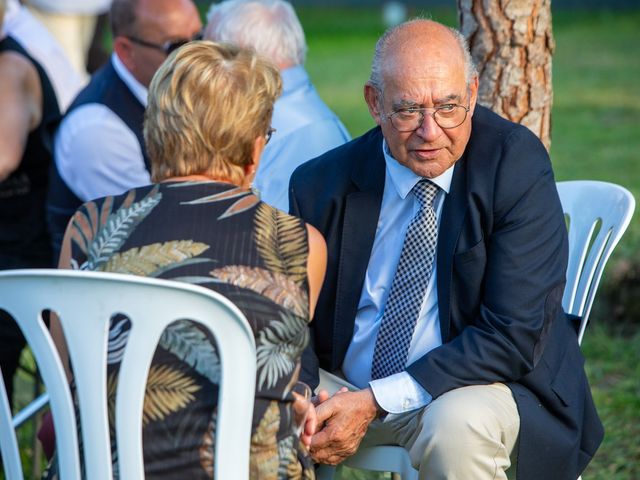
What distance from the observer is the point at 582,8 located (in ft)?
74.6

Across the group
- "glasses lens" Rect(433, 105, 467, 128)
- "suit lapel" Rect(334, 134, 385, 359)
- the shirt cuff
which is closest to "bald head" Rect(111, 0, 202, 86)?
"suit lapel" Rect(334, 134, 385, 359)

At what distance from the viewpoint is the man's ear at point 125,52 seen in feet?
13.9

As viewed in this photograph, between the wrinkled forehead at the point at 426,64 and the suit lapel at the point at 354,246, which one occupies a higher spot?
the wrinkled forehead at the point at 426,64

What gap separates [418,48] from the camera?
9.25ft

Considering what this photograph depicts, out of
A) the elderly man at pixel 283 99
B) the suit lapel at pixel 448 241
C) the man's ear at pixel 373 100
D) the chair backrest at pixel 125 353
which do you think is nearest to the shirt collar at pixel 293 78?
the elderly man at pixel 283 99

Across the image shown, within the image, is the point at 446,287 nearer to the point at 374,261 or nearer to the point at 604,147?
the point at 374,261

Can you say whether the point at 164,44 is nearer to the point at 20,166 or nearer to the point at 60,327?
the point at 20,166

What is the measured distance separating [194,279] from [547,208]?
1.12m

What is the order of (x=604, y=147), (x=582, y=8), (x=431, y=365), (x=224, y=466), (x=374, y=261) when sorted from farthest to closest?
1. (x=582, y=8)
2. (x=604, y=147)
3. (x=374, y=261)
4. (x=431, y=365)
5. (x=224, y=466)

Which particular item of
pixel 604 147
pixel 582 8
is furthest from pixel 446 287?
pixel 582 8

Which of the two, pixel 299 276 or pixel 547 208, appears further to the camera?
pixel 547 208

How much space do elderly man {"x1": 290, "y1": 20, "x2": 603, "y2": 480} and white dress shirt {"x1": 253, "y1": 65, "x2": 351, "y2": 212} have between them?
610 mm

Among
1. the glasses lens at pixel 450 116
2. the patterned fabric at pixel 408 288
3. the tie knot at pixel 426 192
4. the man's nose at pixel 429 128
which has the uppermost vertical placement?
the glasses lens at pixel 450 116

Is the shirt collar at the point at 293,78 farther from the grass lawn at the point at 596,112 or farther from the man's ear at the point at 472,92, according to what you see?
the man's ear at the point at 472,92
